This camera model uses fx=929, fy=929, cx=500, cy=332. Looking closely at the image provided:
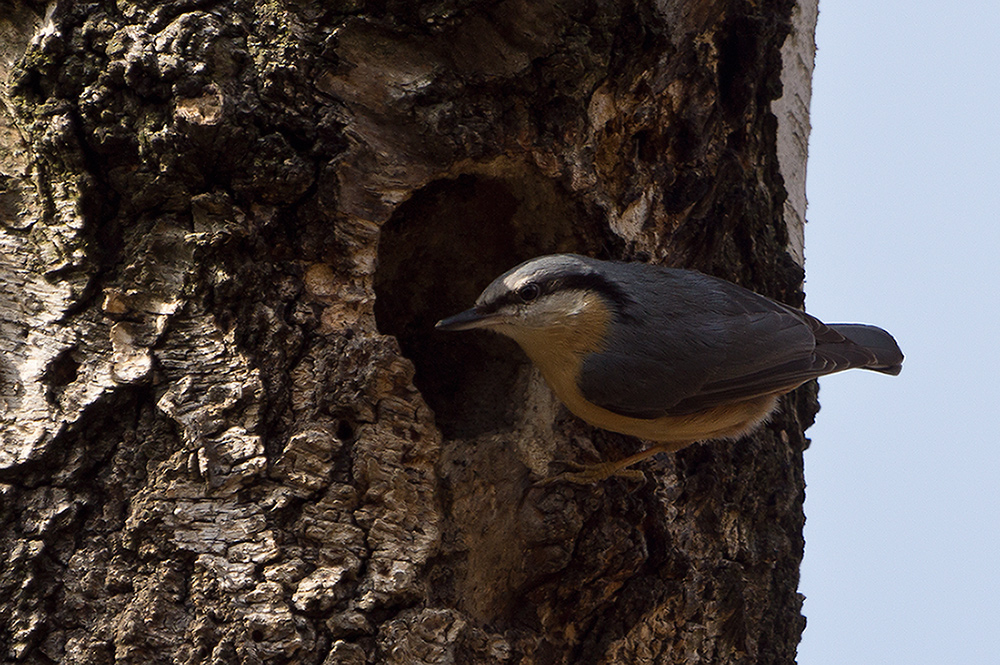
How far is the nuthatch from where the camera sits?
230cm

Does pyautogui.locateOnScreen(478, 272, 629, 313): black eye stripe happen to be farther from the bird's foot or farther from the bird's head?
the bird's foot


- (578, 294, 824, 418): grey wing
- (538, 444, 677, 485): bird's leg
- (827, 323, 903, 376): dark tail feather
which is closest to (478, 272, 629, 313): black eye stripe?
(578, 294, 824, 418): grey wing

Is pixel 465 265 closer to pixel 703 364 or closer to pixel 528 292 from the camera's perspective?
pixel 528 292

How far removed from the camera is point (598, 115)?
2.22 metres

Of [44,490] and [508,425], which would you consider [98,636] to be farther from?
[508,425]

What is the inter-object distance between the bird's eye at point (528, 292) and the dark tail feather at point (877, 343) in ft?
3.44

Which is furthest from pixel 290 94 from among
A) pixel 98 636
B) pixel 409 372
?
pixel 98 636

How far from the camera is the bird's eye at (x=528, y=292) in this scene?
230 centimetres

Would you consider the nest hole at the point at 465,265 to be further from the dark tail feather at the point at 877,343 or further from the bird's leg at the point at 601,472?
the dark tail feather at the point at 877,343

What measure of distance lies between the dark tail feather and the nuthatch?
29 cm

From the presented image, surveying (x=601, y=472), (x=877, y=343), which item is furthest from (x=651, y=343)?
(x=877, y=343)

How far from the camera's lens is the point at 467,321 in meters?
2.29

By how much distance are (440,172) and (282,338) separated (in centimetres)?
53

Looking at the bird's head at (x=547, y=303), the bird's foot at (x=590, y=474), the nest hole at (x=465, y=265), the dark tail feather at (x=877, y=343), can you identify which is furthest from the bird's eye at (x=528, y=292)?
the dark tail feather at (x=877, y=343)
